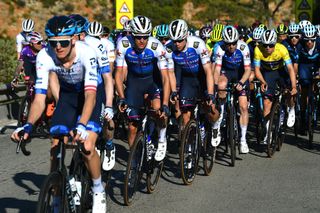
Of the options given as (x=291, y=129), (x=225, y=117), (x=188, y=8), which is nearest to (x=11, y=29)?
(x=188, y=8)

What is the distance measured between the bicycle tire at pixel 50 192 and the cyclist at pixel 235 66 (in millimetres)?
4718

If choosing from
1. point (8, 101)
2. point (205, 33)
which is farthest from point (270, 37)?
point (8, 101)

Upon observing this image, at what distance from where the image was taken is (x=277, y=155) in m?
10.0

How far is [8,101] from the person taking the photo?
46.8 ft

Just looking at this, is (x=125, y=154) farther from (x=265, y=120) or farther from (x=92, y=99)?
(x=92, y=99)

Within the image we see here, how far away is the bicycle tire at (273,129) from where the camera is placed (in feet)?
31.9

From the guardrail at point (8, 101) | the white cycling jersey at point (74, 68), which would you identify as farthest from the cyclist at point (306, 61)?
the white cycling jersey at point (74, 68)

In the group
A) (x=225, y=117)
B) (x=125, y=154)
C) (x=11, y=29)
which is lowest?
(x=125, y=154)

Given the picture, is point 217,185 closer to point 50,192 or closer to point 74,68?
point 74,68

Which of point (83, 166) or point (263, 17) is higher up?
point (263, 17)

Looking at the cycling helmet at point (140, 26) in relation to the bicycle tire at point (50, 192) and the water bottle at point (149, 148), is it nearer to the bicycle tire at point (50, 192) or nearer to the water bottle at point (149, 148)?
the water bottle at point (149, 148)

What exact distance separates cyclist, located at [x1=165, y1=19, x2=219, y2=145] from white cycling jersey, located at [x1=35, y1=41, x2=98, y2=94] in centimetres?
260

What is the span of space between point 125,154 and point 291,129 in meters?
4.26

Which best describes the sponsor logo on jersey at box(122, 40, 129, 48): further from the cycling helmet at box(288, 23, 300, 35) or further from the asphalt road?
the cycling helmet at box(288, 23, 300, 35)
